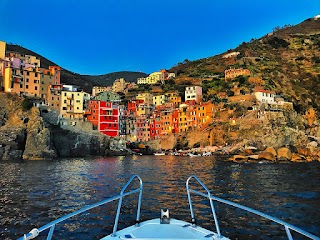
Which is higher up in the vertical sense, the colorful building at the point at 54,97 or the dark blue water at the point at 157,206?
the colorful building at the point at 54,97

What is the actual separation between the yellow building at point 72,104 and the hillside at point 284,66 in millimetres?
47079

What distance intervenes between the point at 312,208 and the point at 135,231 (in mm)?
11862

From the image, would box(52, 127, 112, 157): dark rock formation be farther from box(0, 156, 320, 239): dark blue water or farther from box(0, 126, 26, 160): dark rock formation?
box(0, 156, 320, 239): dark blue water

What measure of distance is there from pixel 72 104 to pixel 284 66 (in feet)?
292

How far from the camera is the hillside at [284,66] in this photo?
102 metres

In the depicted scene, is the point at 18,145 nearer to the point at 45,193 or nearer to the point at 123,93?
the point at 45,193

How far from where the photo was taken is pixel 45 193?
1859 centimetres

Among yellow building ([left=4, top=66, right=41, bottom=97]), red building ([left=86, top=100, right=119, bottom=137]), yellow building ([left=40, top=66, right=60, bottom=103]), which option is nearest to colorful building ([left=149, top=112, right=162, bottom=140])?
red building ([left=86, top=100, right=119, bottom=137])

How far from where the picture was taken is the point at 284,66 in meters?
126

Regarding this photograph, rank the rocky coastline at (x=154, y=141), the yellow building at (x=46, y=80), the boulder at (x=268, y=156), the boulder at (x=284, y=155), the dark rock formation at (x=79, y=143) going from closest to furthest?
the boulder at (x=268, y=156)
the boulder at (x=284, y=155)
the rocky coastline at (x=154, y=141)
the dark rock formation at (x=79, y=143)
the yellow building at (x=46, y=80)

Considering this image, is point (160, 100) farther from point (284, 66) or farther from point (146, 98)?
point (284, 66)

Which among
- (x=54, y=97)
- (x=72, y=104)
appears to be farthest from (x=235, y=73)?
(x=54, y=97)

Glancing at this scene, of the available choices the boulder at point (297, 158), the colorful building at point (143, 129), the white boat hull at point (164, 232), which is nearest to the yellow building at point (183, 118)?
the colorful building at point (143, 129)

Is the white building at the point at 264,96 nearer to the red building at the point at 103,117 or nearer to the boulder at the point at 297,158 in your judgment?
the boulder at the point at 297,158
